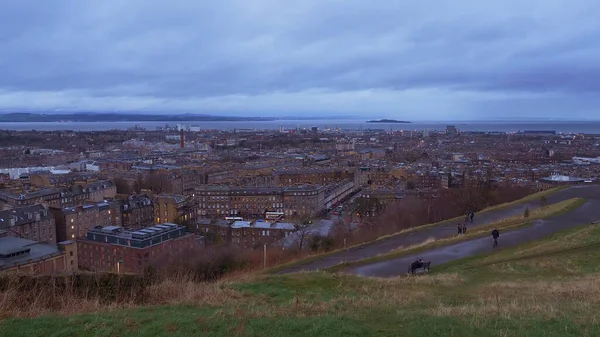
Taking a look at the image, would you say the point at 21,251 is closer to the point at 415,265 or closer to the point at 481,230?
the point at 415,265

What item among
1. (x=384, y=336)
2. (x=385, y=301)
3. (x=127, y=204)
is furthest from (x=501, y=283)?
(x=127, y=204)

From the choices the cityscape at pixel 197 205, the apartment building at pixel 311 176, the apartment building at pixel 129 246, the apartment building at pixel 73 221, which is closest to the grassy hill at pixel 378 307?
the cityscape at pixel 197 205

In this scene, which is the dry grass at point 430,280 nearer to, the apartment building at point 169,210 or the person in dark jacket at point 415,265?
the person in dark jacket at point 415,265

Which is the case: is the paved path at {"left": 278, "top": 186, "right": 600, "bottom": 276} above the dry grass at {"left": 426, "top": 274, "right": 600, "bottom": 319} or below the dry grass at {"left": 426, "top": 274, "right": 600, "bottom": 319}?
below

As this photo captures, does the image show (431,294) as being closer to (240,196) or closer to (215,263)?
(215,263)

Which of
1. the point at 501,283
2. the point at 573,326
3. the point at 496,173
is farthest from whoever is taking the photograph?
the point at 496,173

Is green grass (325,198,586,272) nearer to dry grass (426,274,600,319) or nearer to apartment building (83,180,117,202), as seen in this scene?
dry grass (426,274,600,319)

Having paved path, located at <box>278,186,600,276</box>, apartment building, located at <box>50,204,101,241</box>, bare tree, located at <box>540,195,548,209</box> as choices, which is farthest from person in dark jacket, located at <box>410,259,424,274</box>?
apartment building, located at <box>50,204,101,241</box>
